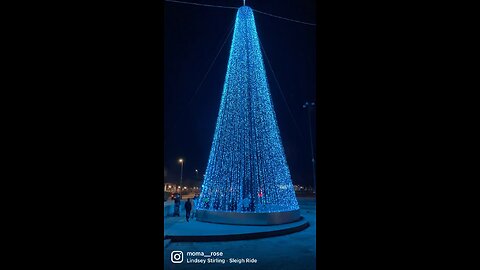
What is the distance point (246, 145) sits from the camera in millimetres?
6547

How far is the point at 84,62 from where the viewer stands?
365 centimetres

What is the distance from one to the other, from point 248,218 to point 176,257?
9.36 feet

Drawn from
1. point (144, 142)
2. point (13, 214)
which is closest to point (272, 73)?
point (144, 142)

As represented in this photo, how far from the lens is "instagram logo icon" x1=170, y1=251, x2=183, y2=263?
377cm

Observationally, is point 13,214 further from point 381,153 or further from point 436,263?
point 436,263

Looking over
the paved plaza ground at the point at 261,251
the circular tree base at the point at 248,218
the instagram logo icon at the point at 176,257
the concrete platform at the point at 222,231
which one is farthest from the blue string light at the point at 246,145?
the instagram logo icon at the point at 176,257

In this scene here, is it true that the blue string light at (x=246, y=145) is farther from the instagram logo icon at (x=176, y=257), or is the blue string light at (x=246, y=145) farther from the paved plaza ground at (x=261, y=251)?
the instagram logo icon at (x=176, y=257)

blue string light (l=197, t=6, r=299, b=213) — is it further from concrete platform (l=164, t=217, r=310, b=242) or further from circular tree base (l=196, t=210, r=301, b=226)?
concrete platform (l=164, t=217, r=310, b=242)

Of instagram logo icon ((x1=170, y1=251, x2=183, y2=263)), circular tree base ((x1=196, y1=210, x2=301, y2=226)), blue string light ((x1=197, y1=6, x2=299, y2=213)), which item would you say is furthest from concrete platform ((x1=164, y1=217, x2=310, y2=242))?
instagram logo icon ((x1=170, y1=251, x2=183, y2=263))

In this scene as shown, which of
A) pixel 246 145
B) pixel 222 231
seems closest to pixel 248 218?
pixel 222 231

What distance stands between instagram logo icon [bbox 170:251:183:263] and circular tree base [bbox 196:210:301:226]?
110 inches

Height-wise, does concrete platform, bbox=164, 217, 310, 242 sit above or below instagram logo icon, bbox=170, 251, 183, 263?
below

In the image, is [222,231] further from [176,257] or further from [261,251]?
[176,257]

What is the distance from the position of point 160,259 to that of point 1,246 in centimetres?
162
